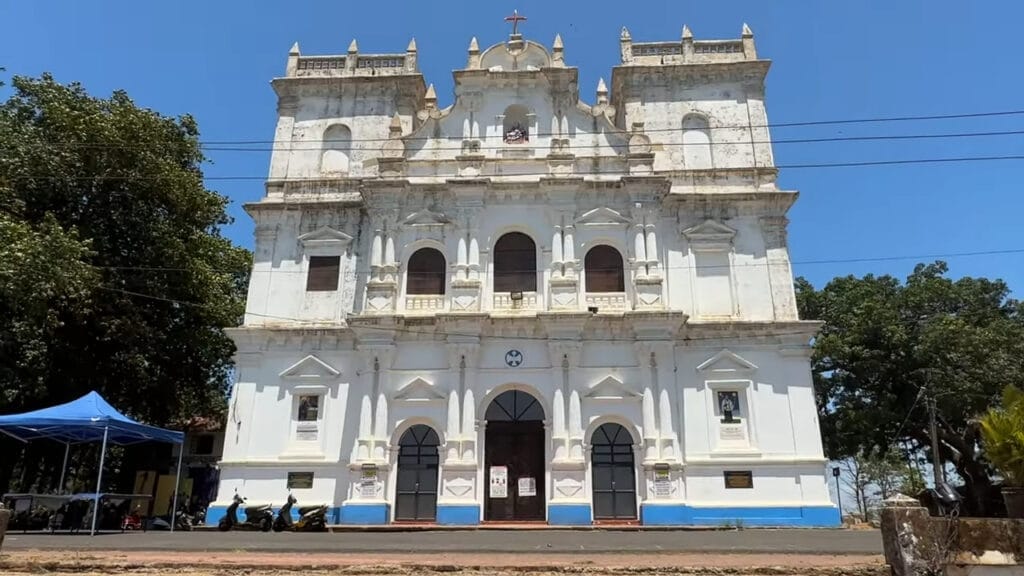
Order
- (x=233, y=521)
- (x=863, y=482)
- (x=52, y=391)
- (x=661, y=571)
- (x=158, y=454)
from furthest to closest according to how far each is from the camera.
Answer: (x=863, y=482) → (x=158, y=454) → (x=52, y=391) → (x=233, y=521) → (x=661, y=571)

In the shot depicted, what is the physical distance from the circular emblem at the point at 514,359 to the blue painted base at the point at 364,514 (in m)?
5.00

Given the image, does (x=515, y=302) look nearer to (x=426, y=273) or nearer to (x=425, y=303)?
(x=425, y=303)

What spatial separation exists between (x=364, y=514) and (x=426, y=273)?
6995 millimetres

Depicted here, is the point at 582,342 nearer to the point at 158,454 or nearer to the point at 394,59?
the point at 394,59

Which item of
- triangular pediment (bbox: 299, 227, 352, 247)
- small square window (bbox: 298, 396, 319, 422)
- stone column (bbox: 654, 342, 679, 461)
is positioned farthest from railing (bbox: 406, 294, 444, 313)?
stone column (bbox: 654, 342, 679, 461)

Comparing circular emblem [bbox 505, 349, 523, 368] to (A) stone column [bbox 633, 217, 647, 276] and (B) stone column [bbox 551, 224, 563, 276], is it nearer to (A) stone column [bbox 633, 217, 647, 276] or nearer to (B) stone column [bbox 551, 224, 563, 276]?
(B) stone column [bbox 551, 224, 563, 276]

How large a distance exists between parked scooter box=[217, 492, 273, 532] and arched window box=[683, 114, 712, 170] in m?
15.8

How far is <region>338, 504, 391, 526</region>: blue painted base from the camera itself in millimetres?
18281

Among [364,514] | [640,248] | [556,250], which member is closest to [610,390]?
[640,248]

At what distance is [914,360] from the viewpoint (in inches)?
1022

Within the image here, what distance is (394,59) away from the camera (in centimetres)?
2436

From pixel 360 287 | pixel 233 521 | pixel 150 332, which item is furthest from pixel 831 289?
pixel 150 332

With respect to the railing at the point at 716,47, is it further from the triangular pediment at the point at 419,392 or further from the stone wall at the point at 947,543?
the stone wall at the point at 947,543

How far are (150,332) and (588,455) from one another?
15.0 metres
